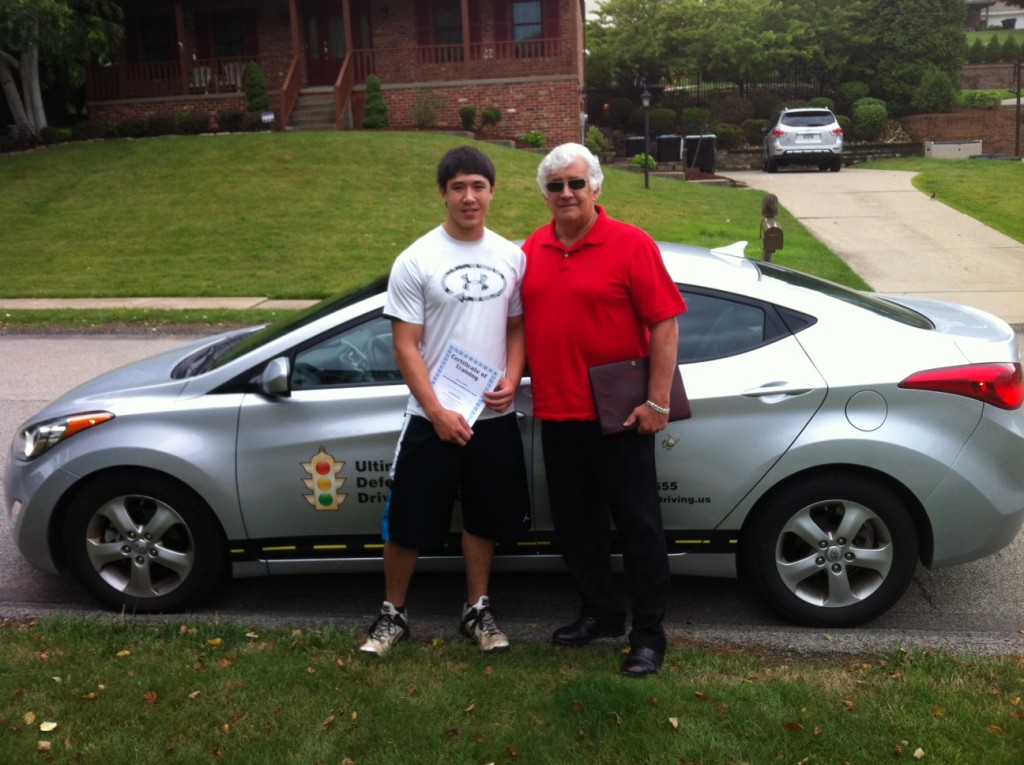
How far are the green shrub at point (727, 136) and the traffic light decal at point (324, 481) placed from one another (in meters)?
29.5

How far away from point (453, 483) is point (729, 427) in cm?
109

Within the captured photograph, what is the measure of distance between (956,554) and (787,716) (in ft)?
4.28

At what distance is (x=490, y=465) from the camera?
388 cm

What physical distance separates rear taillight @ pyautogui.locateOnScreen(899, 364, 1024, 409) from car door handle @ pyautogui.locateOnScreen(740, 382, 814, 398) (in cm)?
37

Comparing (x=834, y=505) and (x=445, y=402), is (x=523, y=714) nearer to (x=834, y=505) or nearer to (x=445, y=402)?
(x=445, y=402)

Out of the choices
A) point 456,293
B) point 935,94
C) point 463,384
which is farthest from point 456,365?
point 935,94

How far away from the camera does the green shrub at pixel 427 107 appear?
27.4m

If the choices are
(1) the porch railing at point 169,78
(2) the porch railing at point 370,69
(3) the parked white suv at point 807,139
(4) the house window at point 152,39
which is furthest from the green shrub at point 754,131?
(4) the house window at point 152,39

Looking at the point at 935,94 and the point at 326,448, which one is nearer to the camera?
the point at 326,448

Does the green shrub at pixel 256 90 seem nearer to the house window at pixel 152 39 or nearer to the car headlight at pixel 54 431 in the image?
the house window at pixel 152 39

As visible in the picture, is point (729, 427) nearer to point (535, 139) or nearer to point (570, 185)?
point (570, 185)

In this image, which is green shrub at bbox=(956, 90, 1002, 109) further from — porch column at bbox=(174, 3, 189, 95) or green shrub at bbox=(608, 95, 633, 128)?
porch column at bbox=(174, 3, 189, 95)

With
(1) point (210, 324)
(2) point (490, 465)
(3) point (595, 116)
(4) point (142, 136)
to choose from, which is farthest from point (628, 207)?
(3) point (595, 116)

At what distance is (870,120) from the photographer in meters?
33.8
